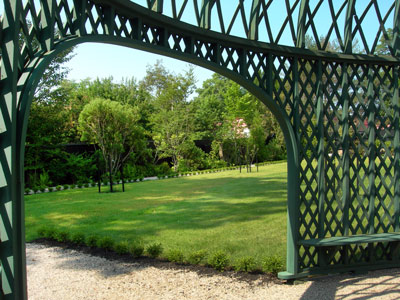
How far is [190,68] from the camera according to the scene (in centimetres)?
2058

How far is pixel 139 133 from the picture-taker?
663 inches

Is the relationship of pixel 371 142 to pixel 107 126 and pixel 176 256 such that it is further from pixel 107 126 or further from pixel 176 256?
pixel 107 126

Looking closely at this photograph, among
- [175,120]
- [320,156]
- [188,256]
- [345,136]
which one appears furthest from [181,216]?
[175,120]

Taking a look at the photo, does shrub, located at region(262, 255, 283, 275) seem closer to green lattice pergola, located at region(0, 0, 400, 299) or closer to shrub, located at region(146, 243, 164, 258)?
green lattice pergola, located at region(0, 0, 400, 299)

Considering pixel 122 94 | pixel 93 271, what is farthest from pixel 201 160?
pixel 93 271

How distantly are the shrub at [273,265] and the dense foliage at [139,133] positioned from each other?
8.65 meters

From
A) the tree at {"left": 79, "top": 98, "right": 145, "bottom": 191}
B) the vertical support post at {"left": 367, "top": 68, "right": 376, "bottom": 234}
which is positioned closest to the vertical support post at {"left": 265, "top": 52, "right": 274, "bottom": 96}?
the vertical support post at {"left": 367, "top": 68, "right": 376, "bottom": 234}

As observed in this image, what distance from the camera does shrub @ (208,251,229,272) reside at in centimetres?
465

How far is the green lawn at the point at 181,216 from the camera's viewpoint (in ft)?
19.6

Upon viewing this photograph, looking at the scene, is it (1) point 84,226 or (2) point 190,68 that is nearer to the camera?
→ (1) point 84,226

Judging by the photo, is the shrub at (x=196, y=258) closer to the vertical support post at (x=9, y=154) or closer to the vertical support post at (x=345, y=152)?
the vertical support post at (x=345, y=152)

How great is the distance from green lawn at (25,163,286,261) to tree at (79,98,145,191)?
2.99 meters

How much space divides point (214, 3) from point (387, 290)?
3743 millimetres

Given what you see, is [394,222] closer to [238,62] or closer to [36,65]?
[238,62]
